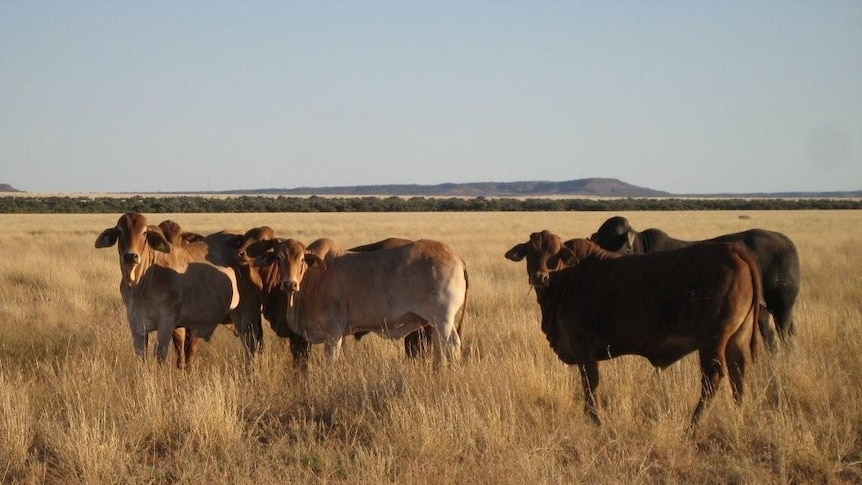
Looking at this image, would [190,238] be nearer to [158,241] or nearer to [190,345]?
[190,345]

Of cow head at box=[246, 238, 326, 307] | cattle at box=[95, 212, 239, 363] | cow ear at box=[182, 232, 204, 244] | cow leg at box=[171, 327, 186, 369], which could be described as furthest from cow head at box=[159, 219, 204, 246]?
cow head at box=[246, 238, 326, 307]

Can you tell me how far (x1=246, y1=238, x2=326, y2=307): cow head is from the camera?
944 cm

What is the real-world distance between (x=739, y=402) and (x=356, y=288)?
4164mm

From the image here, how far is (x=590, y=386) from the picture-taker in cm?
779

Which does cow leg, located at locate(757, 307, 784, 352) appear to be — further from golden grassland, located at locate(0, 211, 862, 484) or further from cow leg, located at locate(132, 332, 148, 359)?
cow leg, located at locate(132, 332, 148, 359)

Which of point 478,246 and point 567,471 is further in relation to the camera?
point 478,246

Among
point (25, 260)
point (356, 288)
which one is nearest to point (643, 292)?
point (356, 288)

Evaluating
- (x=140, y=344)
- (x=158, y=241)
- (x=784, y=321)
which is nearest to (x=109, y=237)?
(x=158, y=241)

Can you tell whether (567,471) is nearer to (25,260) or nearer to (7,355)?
(7,355)

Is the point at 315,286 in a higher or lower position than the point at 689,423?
higher

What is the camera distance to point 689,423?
745cm

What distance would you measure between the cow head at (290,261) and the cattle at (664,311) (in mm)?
2563

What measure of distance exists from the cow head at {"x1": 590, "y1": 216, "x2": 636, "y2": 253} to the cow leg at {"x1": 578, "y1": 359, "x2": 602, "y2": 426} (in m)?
3.10

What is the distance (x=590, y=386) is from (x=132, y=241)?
197 inches
